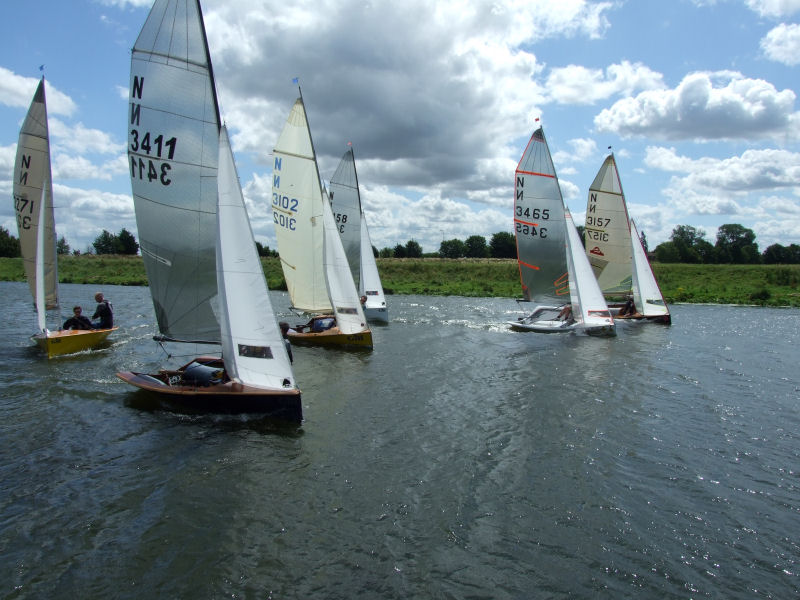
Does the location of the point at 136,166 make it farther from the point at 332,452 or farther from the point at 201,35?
the point at 332,452

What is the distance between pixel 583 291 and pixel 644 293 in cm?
786

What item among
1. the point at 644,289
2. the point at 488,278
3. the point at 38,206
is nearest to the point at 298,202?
the point at 38,206

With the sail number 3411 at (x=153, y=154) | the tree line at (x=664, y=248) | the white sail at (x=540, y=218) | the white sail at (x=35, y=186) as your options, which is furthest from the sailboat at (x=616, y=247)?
the tree line at (x=664, y=248)

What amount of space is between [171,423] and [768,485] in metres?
11.6

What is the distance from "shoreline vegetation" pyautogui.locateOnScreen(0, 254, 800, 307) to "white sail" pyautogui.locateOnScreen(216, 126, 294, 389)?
42.8m

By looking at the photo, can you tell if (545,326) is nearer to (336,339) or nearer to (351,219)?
(336,339)

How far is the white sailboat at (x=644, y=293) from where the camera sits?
3139 centimetres

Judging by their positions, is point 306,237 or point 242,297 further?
point 306,237

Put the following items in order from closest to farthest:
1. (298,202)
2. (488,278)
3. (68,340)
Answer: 1. (68,340)
2. (298,202)
3. (488,278)

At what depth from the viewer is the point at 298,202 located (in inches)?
887

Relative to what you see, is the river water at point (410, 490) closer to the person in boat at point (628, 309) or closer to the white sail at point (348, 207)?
the white sail at point (348, 207)

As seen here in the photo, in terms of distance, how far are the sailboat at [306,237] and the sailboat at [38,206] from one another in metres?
7.99

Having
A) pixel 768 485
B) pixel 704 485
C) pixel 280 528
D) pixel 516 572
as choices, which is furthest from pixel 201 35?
pixel 768 485

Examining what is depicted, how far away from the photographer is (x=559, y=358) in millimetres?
20562
